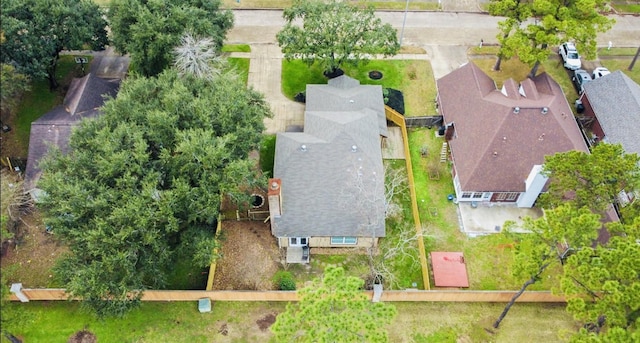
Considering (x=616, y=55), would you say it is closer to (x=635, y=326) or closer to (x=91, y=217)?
(x=635, y=326)

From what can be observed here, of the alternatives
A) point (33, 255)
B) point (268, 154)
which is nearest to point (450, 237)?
point (268, 154)

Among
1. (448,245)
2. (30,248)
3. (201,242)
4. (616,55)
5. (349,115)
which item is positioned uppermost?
(616,55)

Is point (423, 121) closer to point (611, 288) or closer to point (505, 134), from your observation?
point (505, 134)

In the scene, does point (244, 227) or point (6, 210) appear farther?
point (244, 227)

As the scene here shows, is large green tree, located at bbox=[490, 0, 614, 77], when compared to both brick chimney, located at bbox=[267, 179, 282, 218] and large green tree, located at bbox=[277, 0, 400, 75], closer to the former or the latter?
large green tree, located at bbox=[277, 0, 400, 75]

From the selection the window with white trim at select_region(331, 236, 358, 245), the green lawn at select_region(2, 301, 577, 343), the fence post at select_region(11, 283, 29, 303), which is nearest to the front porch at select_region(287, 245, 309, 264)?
the window with white trim at select_region(331, 236, 358, 245)

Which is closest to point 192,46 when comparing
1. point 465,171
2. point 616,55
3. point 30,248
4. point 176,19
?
point 176,19
